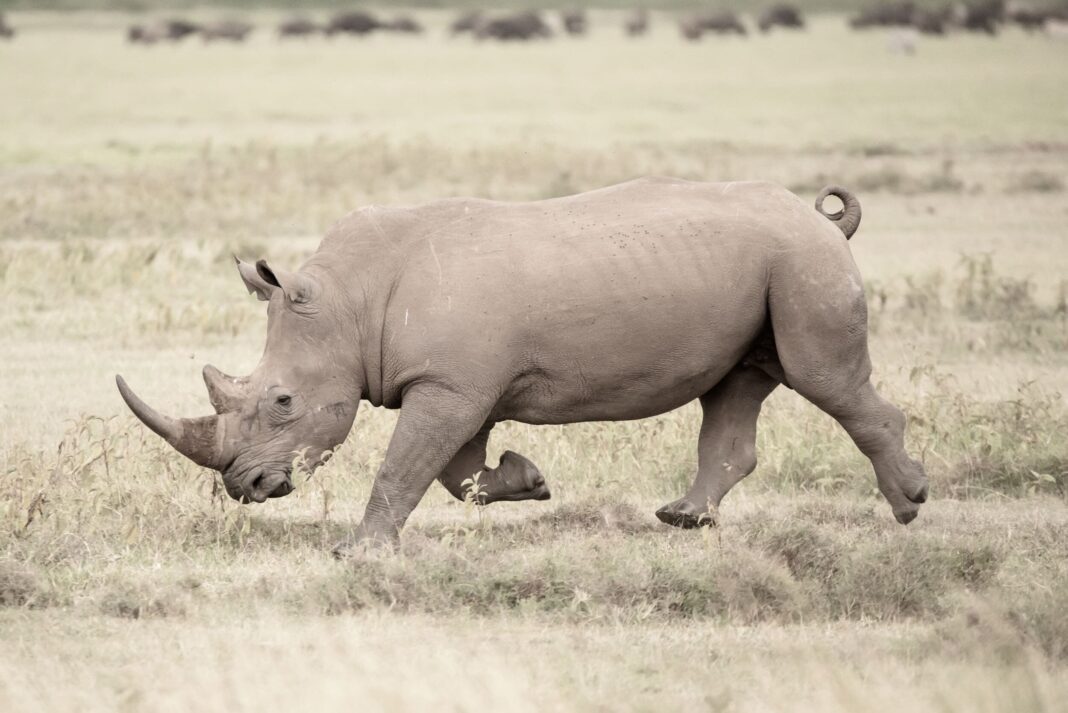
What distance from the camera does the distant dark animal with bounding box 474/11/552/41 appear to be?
231ft

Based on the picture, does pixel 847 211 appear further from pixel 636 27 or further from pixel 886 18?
pixel 886 18

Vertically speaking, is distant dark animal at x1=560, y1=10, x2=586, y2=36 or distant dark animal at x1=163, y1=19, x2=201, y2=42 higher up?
distant dark animal at x1=163, y1=19, x2=201, y2=42

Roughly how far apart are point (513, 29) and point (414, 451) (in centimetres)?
6434

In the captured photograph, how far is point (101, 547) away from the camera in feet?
26.6

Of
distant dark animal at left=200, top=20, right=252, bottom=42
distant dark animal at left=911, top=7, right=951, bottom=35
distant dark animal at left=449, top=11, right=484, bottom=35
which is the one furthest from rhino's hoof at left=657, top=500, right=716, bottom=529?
distant dark animal at left=911, top=7, right=951, bottom=35

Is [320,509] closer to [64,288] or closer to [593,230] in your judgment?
[593,230]

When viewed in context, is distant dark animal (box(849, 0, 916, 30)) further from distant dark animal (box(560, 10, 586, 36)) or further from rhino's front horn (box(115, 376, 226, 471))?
rhino's front horn (box(115, 376, 226, 471))

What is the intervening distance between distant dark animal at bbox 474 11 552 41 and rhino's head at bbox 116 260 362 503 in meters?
62.8

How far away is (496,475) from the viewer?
8.57m

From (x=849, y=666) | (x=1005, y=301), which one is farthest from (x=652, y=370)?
(x=1005, y=301)

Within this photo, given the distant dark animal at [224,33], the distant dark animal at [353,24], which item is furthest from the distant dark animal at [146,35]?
the distant dark animal at [353,24]

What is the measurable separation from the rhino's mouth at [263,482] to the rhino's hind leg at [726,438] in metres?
1.85

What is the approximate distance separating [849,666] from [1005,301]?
8697 millimetres

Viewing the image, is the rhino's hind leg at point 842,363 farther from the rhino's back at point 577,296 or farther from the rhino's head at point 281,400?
the rhino's head at point 281,400
